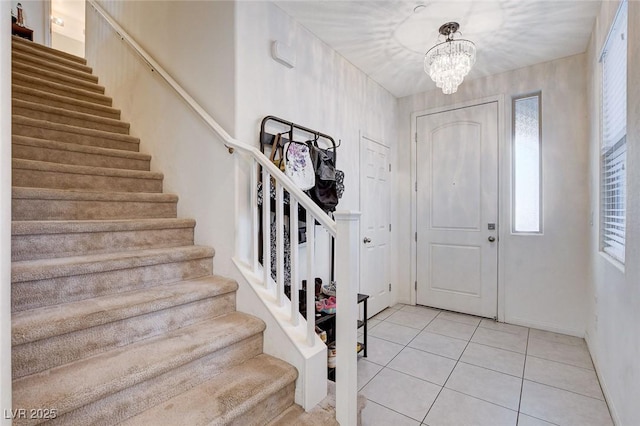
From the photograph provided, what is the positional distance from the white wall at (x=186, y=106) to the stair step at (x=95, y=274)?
0.25 metres

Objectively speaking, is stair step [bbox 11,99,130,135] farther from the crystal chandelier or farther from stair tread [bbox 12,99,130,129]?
the crystal chandelier

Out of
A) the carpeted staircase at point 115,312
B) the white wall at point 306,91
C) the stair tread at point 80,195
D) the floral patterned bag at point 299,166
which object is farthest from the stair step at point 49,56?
the floral patterned bag at point 299,166

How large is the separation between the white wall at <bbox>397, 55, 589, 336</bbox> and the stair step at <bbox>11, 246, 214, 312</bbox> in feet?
10.1

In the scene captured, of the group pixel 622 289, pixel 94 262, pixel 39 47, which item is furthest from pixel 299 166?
pixel 39 47

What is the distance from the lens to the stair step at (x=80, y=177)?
1810 mm

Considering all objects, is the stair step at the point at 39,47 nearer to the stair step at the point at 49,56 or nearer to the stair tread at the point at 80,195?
the stair step at the point at 49,56

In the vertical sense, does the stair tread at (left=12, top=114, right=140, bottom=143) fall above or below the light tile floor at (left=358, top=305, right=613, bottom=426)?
above

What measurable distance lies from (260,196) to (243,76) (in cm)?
80

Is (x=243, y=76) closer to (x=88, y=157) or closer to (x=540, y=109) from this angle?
(x=88, y=157)

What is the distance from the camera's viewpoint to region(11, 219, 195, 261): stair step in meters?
1.46

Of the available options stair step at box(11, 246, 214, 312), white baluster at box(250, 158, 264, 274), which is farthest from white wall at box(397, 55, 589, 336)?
stair step at box(11, 246, 214, 312)

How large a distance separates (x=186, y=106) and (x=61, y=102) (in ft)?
4.45

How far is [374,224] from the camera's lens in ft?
11.3

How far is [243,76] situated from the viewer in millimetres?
2002
